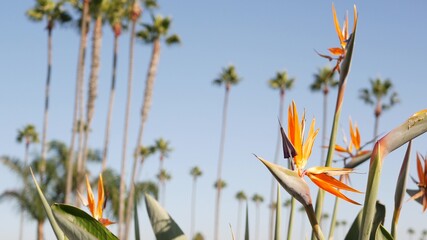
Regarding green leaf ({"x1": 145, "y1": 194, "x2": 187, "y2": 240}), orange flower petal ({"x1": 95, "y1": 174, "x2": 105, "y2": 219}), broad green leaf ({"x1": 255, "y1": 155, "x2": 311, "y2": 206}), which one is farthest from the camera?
green leaf ({"x1": 145, "y1": 194, "x2": 187, "y2": 240})

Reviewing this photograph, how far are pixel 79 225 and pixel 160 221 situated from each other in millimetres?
511

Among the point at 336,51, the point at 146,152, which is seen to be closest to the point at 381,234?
the point at 336,51

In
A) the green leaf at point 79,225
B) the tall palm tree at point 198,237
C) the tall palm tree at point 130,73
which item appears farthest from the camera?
the tall palm tree at point 198,237

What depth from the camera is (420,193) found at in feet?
6.05

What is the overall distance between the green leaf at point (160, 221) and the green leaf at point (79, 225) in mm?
473

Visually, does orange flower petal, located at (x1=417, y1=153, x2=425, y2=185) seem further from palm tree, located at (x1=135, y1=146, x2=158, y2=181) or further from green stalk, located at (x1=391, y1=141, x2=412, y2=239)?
palm tree, located at (x1=135, y1=146, x2=158, y2=181)

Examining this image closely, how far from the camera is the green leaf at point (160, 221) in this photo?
6.11 feet

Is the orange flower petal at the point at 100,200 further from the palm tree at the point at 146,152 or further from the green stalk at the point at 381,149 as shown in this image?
the palm tree at the point at 146,152

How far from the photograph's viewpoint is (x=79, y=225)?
1395mm

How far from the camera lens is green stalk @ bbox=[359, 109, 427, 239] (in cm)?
126

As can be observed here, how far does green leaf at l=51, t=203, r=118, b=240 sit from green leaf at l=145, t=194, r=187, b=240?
0.47m

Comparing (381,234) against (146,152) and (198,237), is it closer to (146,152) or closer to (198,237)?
(146,152)

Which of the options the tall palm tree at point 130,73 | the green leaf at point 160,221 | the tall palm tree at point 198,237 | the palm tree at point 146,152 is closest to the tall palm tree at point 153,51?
the tall palm tree at point 130,73

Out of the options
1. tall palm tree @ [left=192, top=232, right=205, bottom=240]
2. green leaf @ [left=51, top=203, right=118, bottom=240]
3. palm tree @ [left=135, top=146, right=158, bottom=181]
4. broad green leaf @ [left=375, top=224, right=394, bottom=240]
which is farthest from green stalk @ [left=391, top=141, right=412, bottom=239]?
tall palm tree @ [left=192, top=232, right=205, bottom=240]
